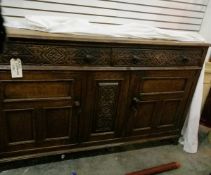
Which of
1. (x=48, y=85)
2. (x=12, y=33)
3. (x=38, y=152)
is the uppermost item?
(x=12, y=33)

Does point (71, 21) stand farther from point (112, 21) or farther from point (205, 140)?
point (205, 140)

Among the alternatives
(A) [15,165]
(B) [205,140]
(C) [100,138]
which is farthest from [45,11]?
(B) [205,140]

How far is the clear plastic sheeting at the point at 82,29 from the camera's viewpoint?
1.38 m

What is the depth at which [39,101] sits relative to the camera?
57.3 inches

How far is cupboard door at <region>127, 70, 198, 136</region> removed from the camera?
174 centimetres

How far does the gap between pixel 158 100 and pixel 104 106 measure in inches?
21.1

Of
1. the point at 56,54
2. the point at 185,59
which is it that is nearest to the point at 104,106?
the point at 56,54

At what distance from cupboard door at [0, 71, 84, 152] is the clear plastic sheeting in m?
0.31

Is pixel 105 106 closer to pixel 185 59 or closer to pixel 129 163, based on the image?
pixel 129 163

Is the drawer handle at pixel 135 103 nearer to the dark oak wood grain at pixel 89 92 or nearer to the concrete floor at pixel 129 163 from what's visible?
the dark oak wood grain at pixel 89 92

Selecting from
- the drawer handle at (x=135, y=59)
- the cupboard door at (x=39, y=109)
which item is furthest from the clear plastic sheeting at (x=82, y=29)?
the cupboard door at (x=39, y=109)

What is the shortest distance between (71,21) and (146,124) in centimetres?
118

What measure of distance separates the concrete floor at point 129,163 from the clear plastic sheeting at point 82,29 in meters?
1.15

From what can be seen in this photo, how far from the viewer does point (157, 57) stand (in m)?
1.69
